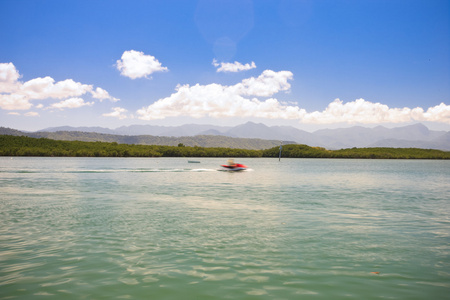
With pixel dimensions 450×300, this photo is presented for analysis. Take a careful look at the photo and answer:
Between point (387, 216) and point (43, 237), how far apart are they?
60.1 feet

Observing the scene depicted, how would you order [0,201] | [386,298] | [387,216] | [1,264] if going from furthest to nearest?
[0,201]
[387,216]
[1,264]
[386,298]

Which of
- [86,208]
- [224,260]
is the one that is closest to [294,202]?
[86,208]

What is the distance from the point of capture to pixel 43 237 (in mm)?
14320

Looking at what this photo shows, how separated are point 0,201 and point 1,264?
18.2 m

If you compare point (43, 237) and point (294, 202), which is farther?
point (294, 202)

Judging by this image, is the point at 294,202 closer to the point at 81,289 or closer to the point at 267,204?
the point at 267,204

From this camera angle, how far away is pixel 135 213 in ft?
68.9

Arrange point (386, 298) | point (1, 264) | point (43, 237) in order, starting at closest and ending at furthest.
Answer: point (386, 298) < point (1, 264) < point (43, 237)

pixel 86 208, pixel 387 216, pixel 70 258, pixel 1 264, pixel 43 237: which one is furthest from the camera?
pixel 86 208

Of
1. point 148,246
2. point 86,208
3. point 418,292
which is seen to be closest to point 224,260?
point 148,246

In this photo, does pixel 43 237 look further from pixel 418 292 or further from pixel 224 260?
pixel 418 292

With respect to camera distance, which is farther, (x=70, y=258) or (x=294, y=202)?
(x=294, y=202)

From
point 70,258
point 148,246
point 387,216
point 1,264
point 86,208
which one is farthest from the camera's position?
point 86,208

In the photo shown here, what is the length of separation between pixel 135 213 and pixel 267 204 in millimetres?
9844
